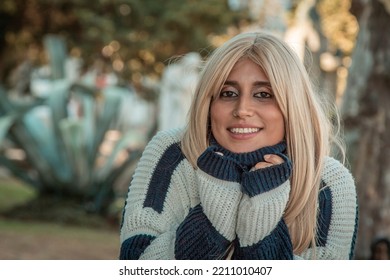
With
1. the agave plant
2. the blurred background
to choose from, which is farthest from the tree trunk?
the agave plant

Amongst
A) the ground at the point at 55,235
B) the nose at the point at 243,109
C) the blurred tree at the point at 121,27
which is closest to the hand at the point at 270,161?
the nose at the point at 243,109

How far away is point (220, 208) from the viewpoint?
2076mm

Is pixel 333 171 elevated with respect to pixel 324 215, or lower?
elevated

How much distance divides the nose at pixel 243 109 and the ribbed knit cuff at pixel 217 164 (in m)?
0.11

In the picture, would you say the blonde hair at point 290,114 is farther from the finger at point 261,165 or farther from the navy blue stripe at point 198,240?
the navy blue stripe at point 198,240

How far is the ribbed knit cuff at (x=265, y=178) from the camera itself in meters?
2.07

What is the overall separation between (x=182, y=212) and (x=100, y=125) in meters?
5.11

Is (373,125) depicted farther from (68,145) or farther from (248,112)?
(68,145)

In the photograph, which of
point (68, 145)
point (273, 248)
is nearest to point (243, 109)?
point (273, 248)

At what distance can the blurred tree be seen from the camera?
12.8 meters

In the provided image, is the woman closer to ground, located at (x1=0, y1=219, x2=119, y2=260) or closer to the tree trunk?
the tree trunk

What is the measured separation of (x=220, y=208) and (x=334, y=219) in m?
0.35

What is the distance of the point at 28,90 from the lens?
14461 millimetres
